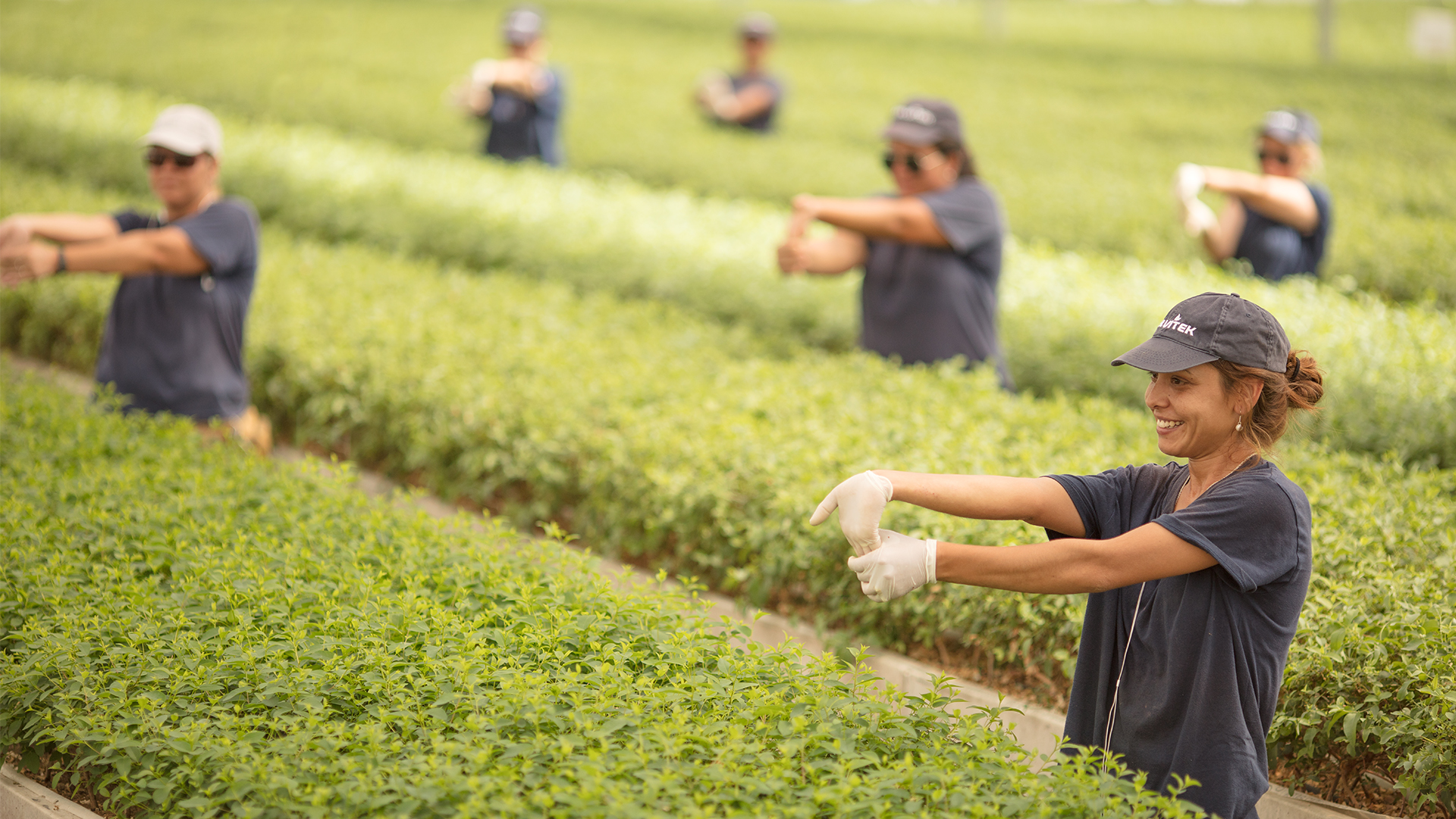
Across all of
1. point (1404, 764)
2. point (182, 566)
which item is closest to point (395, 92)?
point (182, 566)

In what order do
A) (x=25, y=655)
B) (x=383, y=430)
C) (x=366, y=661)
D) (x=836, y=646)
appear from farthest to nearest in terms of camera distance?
(x=383, y=430)
(x=836, y=646)
(x=25, y=655)
(x=366, y=661)

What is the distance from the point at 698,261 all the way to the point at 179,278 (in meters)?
4.37

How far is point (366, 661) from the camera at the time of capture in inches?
122

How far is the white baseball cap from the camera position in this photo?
5.09m

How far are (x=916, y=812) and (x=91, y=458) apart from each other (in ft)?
12.7

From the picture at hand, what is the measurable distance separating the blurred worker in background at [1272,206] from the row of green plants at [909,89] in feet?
5.19

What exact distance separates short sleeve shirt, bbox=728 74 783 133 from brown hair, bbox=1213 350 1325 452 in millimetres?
12745

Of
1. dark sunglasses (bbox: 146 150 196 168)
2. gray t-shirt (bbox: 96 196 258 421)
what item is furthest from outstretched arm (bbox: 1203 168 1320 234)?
dark sunglasses (bbox: 146 150 196 168)

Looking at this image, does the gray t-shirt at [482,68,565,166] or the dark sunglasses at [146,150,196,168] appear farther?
the gray t-shirt at [482,68,565,166]

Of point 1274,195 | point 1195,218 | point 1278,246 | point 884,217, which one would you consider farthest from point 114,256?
point 1278,246

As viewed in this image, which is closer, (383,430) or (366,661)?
(366,661)

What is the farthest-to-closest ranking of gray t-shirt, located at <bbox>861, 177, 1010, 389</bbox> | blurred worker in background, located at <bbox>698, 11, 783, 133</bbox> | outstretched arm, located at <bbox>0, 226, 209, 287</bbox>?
blurred worker in background, located at <bbox>698, 11, 783, 133</bbox>, gray t-shirt, located at <bbox>861, 177, 1010, 389</bbox>, outstretched arm, located at <bbox>0, 226, 209, 287</bbox>

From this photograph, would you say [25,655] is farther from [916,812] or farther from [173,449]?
[916,812]

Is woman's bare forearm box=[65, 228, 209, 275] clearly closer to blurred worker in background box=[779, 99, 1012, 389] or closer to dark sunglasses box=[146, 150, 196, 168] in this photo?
dark sunglasses box=[146, 150, 196, 168]
